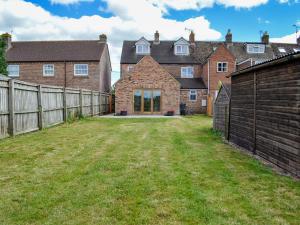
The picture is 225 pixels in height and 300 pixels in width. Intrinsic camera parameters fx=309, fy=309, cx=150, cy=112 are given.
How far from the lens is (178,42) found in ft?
119

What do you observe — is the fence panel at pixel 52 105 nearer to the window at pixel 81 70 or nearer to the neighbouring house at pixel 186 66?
the neighbouring house at pixel 186 66

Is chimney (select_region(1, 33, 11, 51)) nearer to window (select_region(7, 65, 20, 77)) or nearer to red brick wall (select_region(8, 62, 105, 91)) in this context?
window (select_region(7, 65, 20, 77))

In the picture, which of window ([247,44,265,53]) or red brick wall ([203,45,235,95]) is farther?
window ([247,44,265,53])

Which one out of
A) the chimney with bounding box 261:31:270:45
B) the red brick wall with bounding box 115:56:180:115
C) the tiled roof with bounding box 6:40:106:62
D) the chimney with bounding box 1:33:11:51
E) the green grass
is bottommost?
the green grass

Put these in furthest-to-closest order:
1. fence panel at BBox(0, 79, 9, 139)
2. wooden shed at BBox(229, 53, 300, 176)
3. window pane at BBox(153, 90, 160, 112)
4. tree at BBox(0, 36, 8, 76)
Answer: tree at BBox(0, 36, 8, 76) < window pane at BBox(153, 90, 160, 112) < fence panel at BBox(0, 79, 9, 139) < wooden shed at BBox(229, 53, 300, 176)

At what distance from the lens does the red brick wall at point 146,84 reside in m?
29.0

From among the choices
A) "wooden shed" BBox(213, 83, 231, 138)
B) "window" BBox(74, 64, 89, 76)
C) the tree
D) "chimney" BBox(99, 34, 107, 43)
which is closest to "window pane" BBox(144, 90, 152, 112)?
"window" BBox(74, 64, 89, 76)

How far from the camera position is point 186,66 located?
35.3 meters

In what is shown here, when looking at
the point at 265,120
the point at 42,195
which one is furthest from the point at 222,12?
the point at 42,195

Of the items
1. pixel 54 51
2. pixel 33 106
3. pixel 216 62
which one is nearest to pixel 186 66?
pixel 216 62

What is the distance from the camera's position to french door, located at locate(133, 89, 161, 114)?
29312 mm

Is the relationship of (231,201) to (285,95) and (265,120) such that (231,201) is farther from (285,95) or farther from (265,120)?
(265,120)

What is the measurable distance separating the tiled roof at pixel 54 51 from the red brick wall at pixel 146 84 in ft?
19.9

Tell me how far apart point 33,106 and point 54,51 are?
22858 millimetres
